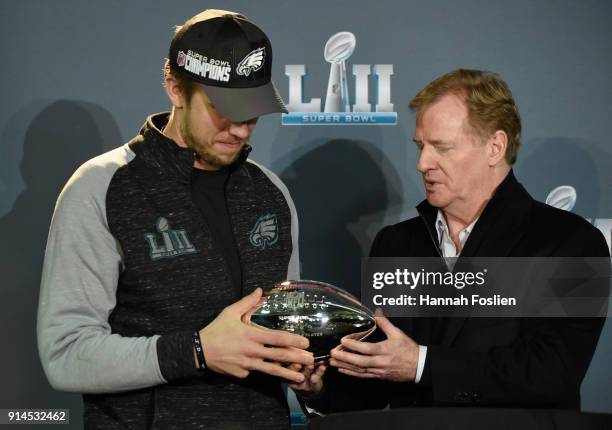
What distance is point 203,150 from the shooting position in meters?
1.59

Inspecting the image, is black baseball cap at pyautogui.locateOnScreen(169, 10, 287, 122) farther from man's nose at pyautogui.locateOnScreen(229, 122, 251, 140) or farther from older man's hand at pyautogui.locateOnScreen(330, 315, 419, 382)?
older man's hand at pyautogui.locateOnScreen(330, 315, 419, 382)

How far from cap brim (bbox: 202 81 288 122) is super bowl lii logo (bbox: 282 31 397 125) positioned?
2.34ft

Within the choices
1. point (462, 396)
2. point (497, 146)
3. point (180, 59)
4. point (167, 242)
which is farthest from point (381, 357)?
point (180, 59)

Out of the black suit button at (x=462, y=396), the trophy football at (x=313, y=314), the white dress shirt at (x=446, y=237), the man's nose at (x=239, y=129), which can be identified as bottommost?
the black suit button at (x=462, y=396)

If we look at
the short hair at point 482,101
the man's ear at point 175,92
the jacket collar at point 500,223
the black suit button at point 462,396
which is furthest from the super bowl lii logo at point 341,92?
the black suit button at point 462,396

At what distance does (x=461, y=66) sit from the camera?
→ 7.43ft

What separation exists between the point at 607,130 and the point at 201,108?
49.9 inches

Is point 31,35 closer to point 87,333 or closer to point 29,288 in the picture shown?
point 29,288

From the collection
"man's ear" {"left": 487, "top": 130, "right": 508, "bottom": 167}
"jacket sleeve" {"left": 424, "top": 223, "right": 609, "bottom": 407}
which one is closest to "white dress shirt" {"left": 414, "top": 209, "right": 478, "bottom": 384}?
"man's ear" {"left": 487, "top": 130, "right": 508, "bottom": 167}

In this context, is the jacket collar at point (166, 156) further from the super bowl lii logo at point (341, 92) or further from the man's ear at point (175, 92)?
the super bowl lii logo at point (341, 92)

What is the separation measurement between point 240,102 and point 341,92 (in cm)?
78

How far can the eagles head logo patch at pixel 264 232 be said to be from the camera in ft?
5.39

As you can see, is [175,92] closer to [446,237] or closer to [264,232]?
[264,232]

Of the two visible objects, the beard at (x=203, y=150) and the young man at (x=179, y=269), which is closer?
the young man at (x=179, y=269)
